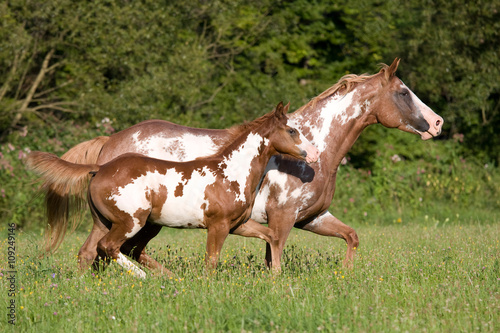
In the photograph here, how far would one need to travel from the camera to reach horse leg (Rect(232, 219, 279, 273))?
6723mm

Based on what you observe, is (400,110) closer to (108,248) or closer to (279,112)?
(279,112)

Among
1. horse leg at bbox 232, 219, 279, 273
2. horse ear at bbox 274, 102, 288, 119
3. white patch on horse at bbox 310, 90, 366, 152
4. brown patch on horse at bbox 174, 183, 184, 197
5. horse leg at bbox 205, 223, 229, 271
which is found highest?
white patch on horse at bbox 310, 90, 366, 152

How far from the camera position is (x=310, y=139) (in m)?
7.37

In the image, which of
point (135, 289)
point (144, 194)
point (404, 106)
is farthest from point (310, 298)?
point (404, 106)

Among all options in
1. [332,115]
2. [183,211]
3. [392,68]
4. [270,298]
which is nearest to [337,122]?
[332,115]

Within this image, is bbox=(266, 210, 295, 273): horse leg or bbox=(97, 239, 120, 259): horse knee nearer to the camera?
bbox=(97, 239, 120, 259): horse knee

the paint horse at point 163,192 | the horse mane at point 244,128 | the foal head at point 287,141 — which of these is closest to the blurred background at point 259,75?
the paint horse at point 163,192

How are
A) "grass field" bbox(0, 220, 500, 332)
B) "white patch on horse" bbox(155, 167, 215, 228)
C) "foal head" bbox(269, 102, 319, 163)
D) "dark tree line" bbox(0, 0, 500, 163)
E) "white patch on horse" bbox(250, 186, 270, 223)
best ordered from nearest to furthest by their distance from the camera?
"grass field" bbox(0, 220, 500, 332)
"white patch on horse" bbox(155, 167, 215, 228)
"foal head" bbox(269, 102, 319, 163)
"white patch on horse" bbox(250, 186, 270, 223)
"dark tree line" bbox(0, 0, 500, 163)

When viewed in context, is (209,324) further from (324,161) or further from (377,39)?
(377,39)

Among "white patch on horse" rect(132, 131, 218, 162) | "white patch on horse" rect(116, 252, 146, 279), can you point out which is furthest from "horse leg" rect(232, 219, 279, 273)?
"white patch on horse" rect(116, 252, 146, 279)

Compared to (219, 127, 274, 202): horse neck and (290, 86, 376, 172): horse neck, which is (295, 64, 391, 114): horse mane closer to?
(290, 86, 376, 172): horse neck

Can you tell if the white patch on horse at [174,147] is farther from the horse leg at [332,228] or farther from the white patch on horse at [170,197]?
the horse leg at [332,228]

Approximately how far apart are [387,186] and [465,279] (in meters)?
9.68

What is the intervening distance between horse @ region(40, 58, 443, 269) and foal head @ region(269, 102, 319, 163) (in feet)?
1.88
